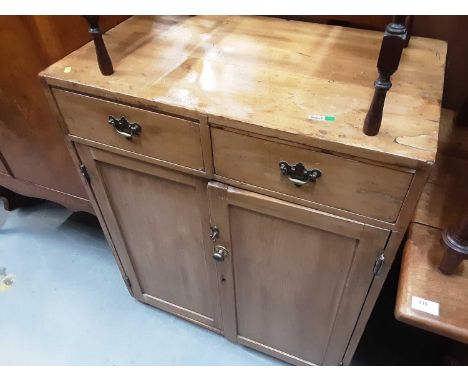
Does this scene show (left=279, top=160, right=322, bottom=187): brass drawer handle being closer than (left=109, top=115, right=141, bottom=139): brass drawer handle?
Yes

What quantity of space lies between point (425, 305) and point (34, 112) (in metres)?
1.05

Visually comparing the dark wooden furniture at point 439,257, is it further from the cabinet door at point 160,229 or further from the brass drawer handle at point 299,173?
the cabinet door at point 160,229

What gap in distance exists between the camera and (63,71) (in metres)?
0.77

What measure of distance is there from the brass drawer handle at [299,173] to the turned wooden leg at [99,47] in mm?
380

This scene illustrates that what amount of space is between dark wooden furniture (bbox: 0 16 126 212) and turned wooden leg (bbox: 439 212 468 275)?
753 millimetres

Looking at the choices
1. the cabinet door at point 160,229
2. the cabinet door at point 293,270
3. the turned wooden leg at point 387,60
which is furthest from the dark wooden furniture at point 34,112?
the turned wooden leg at point 387,60

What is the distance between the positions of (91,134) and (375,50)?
612 mm

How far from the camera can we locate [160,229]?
0.98 m

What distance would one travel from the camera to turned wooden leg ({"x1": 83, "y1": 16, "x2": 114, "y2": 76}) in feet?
2.32

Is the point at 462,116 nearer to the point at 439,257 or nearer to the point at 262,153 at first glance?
the point at 439,257

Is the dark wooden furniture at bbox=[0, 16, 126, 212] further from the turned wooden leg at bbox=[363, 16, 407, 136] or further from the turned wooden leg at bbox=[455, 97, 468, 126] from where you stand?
the turned wooden leg at bbox=[455, 97, 468, 126]

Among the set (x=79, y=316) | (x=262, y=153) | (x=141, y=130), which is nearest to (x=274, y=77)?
(x=262, y=153)

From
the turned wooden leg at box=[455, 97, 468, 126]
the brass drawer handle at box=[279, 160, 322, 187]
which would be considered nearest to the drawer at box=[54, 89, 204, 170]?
the brass drawer handle at box=[279, 160, 322, 187]
